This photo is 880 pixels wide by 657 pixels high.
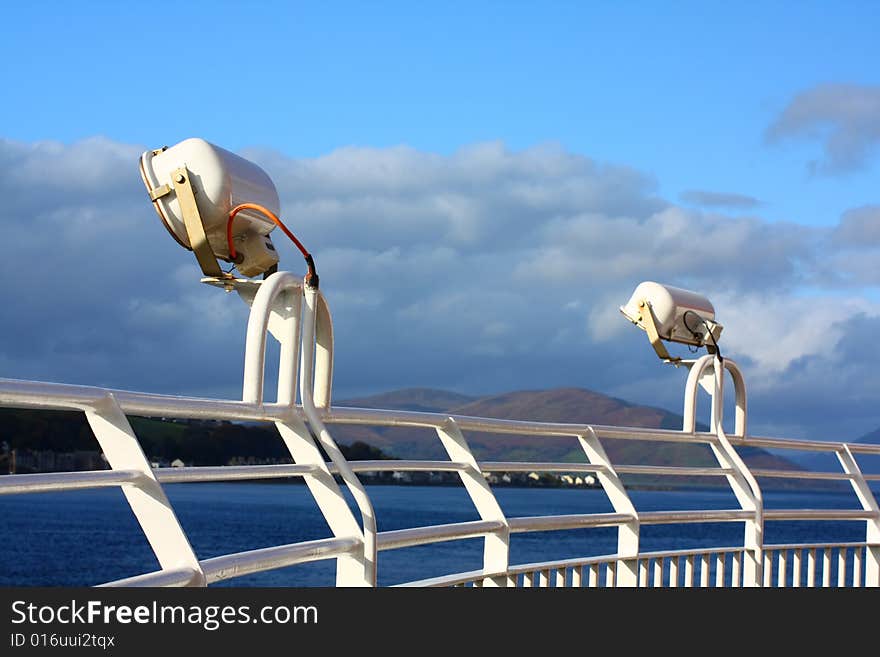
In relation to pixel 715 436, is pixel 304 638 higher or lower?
lower

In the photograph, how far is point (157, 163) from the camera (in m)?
4.87

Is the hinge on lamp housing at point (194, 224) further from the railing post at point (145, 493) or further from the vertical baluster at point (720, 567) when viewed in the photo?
the vertical baluster at point (720, 567)

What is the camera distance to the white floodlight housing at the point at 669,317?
24.8 ft

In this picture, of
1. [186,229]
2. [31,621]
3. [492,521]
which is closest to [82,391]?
[31,621]

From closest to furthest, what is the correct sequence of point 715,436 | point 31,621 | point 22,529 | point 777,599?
point 31,621
point 777,599
point 715,436
point 22,529

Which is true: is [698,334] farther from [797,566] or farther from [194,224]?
[194,224]

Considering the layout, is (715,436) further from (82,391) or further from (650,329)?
(82,391)

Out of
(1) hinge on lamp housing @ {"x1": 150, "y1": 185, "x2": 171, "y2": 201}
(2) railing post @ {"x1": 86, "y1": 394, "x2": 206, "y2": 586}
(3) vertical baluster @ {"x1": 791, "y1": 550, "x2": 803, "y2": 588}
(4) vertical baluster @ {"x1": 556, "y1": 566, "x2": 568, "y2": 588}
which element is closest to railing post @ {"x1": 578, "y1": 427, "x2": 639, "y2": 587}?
(4) vertical baluster @ {"x1": 556, "y1": 566, "x2": 568, "y2": 588}

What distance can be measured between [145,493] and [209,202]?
1909 mm

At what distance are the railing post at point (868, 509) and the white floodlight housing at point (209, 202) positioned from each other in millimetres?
5343

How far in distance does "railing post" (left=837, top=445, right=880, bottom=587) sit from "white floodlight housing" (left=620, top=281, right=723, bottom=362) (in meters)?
1.58

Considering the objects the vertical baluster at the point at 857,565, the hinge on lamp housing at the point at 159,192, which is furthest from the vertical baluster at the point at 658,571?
the hinge on lamp housing at the point at 159,192

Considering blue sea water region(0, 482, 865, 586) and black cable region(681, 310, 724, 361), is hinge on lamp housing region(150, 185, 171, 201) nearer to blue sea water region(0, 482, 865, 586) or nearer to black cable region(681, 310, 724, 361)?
black cable region(681, 310, 724, 361)

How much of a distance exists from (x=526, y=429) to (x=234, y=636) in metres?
2.67
